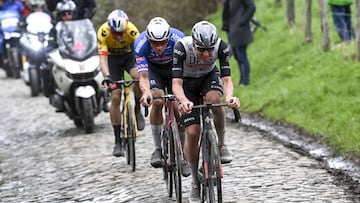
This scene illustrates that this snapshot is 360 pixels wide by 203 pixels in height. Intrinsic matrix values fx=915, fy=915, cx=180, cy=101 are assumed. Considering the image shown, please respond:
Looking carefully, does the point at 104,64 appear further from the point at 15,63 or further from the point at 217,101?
the point at 15,63

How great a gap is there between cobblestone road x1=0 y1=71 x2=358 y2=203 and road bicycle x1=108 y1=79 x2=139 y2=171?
0.19 m

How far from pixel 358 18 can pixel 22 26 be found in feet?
28.5

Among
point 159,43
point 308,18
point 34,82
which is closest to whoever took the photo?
point 159,43

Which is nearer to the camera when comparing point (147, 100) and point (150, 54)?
point (147, 100)

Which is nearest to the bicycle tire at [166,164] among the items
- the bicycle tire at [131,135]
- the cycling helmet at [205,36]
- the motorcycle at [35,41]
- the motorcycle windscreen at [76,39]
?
the bicycle tire at [131,135]

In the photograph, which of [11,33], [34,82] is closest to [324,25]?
[34,82]

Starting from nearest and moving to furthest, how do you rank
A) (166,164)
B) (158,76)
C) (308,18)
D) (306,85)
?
(166,164)
(158,76)
(306,85)
(308,18)

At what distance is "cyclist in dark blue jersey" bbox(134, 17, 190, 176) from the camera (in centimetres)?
997

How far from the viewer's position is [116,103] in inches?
487

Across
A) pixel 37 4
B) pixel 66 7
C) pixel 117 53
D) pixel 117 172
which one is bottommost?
Answer: pixel 117 172

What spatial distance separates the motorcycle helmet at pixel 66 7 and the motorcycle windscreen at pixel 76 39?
23 cm

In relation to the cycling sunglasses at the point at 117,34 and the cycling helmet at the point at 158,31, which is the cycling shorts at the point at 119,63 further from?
the cycling helmet at the point at 158,31

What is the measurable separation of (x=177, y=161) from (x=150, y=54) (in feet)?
5.12

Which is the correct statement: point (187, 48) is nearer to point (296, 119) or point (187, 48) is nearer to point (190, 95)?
point (190, 95)
